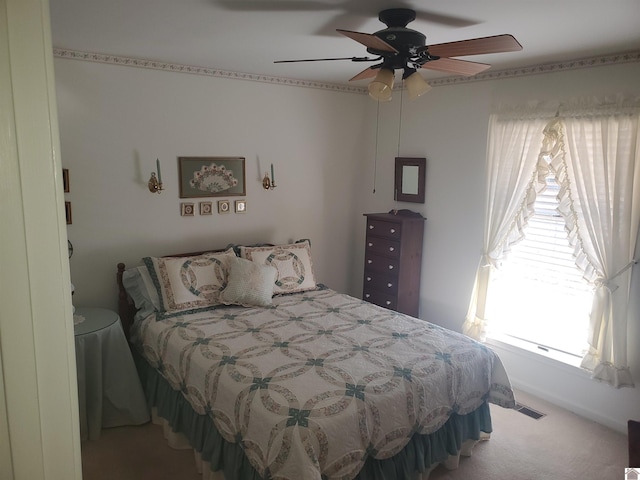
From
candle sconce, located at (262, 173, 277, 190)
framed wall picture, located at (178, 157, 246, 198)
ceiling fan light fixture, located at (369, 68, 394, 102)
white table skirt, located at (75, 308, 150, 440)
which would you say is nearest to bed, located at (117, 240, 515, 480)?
white table skirt, located at (75, 308, 150, 440)

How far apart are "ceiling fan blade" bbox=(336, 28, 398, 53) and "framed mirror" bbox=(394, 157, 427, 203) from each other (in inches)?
86.2

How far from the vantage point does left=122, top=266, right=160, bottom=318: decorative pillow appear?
11.1 feet

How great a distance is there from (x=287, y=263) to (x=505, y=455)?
6.80ft

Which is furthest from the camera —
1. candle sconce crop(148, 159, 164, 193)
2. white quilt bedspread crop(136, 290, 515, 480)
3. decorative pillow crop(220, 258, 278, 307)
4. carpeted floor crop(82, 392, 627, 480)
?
candle sconce crop(148, 159, 164, 193)

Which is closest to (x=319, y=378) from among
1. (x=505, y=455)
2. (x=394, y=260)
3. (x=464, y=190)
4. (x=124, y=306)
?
(x=505, y=455)

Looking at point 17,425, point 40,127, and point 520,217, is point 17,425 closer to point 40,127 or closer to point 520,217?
point 40,127

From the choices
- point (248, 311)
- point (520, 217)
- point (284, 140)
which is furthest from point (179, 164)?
point (520, 217)

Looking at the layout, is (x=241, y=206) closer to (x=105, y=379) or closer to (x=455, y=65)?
(x=105, y=379)

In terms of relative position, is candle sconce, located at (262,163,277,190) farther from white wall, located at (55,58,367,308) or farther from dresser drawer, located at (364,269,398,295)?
dresser drawer, located at (364,269,398,295)

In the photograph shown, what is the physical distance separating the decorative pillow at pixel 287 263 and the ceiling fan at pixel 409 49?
180 centimetres

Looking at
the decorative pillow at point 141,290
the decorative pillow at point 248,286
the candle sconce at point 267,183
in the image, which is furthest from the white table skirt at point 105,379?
the candle sconce at point 267,183

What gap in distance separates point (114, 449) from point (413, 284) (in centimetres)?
272

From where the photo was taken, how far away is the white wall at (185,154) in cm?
339

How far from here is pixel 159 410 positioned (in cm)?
310
